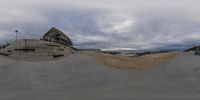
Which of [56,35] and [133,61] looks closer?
[133,61]

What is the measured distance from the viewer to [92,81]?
780 inches

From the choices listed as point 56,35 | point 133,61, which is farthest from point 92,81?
point 56,35

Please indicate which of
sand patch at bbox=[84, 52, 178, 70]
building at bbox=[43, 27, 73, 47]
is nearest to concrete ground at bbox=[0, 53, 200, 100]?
sand patch at bbox=[84, 52, 178, 70]

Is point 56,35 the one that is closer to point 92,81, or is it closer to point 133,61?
point 133,61

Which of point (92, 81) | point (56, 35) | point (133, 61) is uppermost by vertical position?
point (56, 35)

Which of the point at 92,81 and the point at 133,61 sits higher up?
the point at 133,61

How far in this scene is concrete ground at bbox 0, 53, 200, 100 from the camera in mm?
15750

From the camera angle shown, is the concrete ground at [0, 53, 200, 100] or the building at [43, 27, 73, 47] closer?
the concrete ground at [0, 53, 200, 100]

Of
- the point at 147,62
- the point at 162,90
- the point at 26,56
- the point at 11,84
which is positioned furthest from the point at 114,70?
the point at 26,56

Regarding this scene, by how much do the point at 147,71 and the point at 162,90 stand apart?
403 centimetres

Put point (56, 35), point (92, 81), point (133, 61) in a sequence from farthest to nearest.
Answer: point (56, 35)
point (133, 61)
point (92, 81)

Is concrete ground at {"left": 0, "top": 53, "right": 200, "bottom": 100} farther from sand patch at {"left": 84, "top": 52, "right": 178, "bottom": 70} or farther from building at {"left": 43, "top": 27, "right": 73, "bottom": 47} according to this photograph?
building at {"left": 43, "top": 27, "right": 73, "bottom": 47}

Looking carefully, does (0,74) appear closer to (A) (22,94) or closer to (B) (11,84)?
(B) (11,84)

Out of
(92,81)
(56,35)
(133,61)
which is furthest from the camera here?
(56,35)
